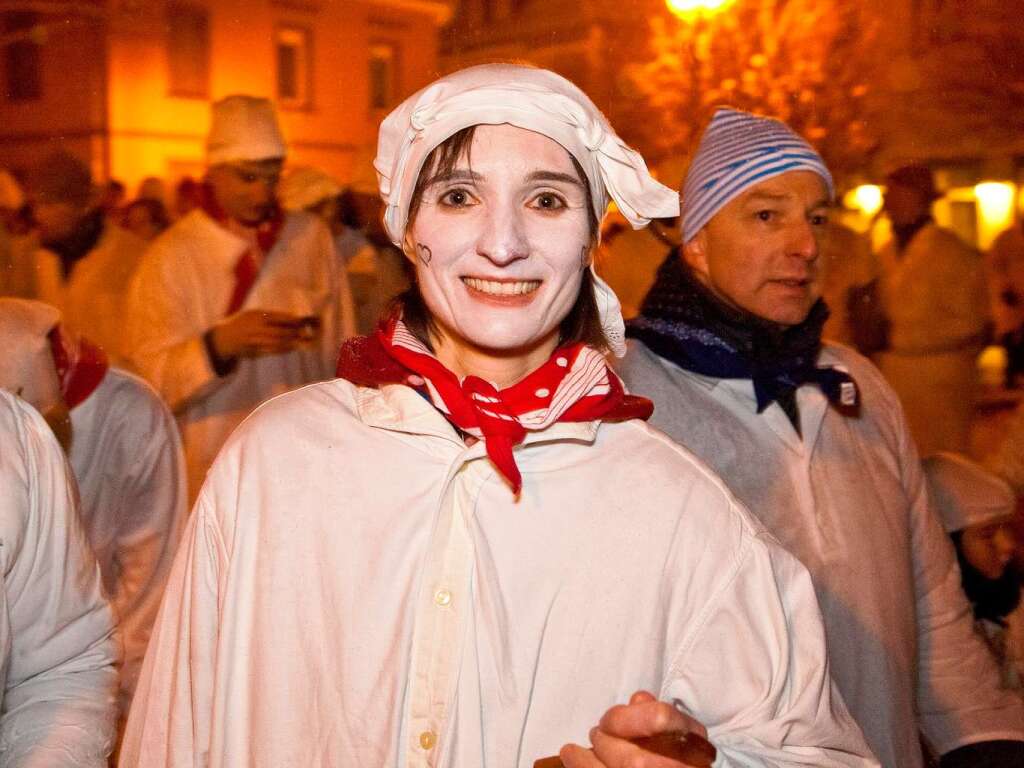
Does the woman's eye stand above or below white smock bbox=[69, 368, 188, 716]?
above

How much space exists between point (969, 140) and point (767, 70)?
2.64 ft

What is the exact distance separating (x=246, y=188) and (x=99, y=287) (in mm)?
591

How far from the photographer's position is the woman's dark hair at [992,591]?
3.30 m

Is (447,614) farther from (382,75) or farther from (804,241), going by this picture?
(382,75)

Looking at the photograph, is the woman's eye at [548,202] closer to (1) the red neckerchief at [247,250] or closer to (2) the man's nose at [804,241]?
(2) the man's nose at [804,241]

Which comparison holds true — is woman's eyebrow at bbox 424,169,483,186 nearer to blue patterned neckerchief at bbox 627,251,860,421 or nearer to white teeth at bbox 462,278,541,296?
white teeth at bbox 462,278,541,296

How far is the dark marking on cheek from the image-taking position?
74.4 inches

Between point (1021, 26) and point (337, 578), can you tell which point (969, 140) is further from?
point (337, 578)

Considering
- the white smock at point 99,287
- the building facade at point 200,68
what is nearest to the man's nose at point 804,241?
the building facade at point 200,68

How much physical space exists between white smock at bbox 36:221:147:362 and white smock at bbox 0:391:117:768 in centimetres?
216

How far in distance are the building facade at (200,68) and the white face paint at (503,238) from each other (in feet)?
8.49

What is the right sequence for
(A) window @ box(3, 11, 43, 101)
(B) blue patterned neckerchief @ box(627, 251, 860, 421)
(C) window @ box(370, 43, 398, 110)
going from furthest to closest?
(C) window @ box(370, 43, 398, 110) < (A) window @ box(3, 11, 43, 101) < (B) blue patterned neckerchief @ box(627, 251, 860, 421)

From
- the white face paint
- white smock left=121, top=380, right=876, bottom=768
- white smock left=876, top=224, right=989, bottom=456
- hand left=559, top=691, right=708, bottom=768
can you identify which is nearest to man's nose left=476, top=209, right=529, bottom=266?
the white face paint

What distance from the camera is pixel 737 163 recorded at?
9.29 feet
